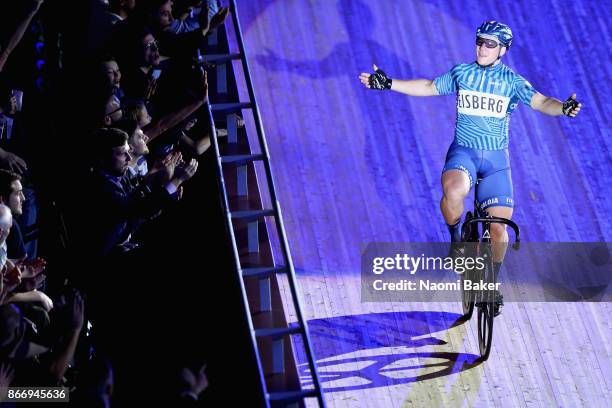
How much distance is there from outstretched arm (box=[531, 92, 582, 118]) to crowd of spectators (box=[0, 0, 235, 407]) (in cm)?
282

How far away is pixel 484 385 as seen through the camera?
8.09 m

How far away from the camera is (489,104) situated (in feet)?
29.8

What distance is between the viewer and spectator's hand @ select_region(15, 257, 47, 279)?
5723mm

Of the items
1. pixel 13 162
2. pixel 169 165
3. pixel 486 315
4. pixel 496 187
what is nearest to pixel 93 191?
pixel 13 162

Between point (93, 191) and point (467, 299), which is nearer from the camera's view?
point (93, 191)

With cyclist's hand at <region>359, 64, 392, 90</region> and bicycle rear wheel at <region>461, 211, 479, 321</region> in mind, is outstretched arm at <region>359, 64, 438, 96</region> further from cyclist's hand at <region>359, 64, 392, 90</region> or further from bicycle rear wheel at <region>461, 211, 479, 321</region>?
bicycle rear wheel at <region>461, 211, 479, 321</region>

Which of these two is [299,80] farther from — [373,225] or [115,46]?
[115,46]

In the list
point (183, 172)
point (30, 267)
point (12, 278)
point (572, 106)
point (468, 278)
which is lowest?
point (12, 278)

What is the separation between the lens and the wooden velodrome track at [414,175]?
27.0ft

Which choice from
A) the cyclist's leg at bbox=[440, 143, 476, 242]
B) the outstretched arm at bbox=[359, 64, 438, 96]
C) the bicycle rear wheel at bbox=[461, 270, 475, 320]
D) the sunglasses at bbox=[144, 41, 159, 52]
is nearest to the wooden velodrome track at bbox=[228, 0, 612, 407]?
the bicycle rear wheel at bbox=[461, 270, 475, 320]

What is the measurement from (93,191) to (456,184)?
11.2 feet

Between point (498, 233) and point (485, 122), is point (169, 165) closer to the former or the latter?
point (498, 233)

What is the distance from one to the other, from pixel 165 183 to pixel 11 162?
0.91 meters

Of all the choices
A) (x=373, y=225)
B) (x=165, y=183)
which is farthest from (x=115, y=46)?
(x=373, y=225)
